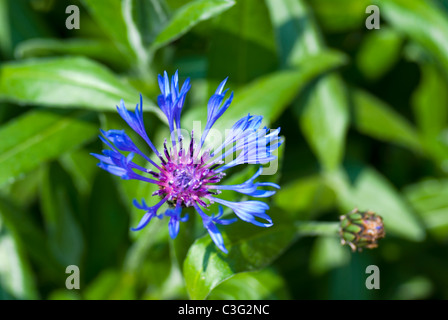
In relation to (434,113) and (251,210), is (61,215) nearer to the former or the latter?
(251,210)

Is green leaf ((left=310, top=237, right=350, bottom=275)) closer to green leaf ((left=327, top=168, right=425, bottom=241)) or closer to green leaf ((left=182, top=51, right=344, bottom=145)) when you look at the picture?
green leaf ((left=327, top=168, right=425, bottom=241))

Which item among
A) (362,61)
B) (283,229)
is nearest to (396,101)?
(362,61)

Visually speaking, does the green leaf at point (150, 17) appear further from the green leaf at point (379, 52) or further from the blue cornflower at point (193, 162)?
the green leaf at point (379, 52)

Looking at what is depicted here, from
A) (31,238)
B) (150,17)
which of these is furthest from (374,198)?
(31,238)

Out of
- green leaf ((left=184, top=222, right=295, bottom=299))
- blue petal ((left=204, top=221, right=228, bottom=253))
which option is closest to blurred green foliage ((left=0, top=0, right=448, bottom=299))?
green leaf ((left=184, top=222, right=295, bottom=299))

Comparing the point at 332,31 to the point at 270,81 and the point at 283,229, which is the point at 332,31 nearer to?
the point at 270,81

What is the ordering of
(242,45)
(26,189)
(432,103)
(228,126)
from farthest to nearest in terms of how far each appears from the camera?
(432,103), (26,189), (242,45), (228,126)
